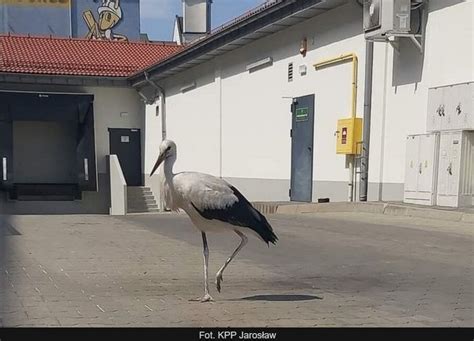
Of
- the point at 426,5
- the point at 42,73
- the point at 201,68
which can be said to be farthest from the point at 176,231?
the point at 42,73

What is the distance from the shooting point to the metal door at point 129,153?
2769 centimetres

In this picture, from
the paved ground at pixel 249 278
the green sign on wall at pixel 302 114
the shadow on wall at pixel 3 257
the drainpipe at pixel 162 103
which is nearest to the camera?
the paved ground at pixel 249 278

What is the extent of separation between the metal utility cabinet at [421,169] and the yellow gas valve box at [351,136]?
1.57 metres

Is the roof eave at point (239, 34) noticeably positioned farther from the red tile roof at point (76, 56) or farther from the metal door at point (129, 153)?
the metal door at point (129, 153)

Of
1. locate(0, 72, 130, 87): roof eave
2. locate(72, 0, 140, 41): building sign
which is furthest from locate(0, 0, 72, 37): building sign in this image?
locate(0, 72, 130, 87): roof eave

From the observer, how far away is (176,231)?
10.5 meters

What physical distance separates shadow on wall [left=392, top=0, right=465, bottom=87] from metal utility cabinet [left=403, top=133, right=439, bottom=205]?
4.39ft

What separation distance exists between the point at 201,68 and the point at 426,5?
12.4 meters

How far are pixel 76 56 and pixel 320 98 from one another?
51.9 ft

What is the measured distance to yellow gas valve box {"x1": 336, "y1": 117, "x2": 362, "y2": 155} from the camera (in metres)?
13.8

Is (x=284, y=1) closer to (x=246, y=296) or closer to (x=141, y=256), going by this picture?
(x=141, y=256)

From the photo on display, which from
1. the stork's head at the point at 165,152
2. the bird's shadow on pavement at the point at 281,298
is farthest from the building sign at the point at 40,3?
the bird's shadow on pavement at the point at 281,298

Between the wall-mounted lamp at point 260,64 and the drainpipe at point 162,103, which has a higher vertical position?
the wall-mounted lamp at point 260,64

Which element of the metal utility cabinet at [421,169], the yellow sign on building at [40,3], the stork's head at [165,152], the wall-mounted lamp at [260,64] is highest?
the yellow sign on building at [40,3]
